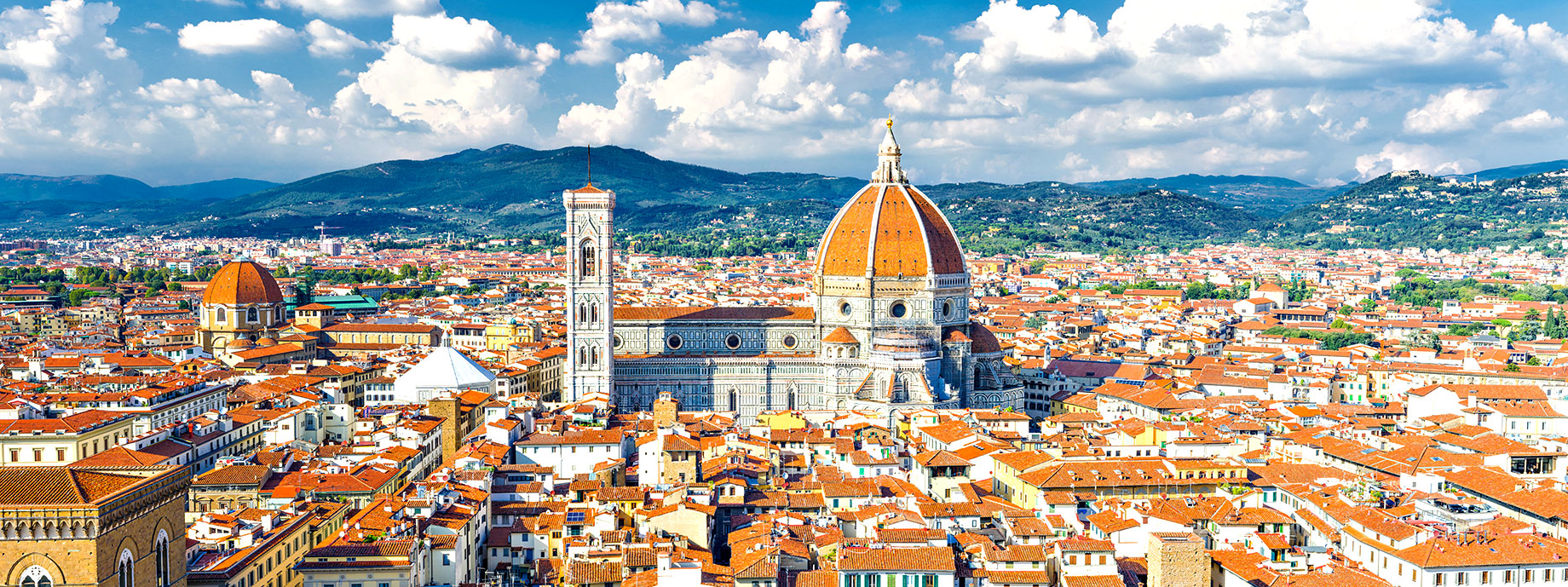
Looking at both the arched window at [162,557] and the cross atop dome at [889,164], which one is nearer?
the arched window at [162,557]

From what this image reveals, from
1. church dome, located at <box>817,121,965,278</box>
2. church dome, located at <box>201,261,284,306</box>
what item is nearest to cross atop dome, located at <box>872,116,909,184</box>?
church dome, located at <box>817,121,965,278</box>

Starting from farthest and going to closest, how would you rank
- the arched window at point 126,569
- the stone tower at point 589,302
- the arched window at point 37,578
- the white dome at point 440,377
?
the stone tower at point 589,302
the white dome at point 440,377
the arched window at point 126,569
the arched window at point 37,578

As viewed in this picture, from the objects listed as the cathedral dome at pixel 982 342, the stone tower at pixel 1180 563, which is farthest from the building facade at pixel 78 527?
the cathedral dome at pixel 982 342

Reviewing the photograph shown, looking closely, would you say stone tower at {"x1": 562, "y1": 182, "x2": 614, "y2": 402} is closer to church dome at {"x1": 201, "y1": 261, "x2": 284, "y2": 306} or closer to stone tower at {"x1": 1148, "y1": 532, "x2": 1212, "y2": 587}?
church dome at {"x1": 201, "y1": 261, "x2": 284, "y2": 306}

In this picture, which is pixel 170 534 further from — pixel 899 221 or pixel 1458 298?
pixel 1458 298

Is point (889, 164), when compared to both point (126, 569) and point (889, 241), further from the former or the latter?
point (126, 569)

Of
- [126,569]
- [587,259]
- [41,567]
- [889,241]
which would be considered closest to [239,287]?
[587,259]

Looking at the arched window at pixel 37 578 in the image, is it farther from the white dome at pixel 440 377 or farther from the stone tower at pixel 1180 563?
the white dome at pixel 440 377
